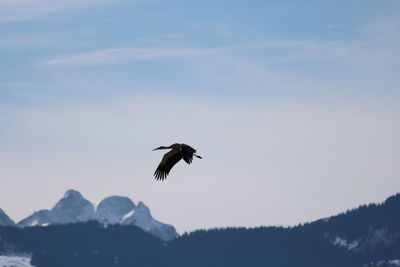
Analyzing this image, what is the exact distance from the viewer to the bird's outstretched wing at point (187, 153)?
150ft

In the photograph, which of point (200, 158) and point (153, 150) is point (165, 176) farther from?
point (200, 158)

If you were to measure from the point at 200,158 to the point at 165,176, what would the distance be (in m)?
7.78

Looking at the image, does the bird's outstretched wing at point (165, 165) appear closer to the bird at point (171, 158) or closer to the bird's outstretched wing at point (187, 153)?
the bird at point (171, 158)

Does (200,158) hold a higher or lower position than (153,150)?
lower

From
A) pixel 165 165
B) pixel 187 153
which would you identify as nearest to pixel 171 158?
pixel 165 165

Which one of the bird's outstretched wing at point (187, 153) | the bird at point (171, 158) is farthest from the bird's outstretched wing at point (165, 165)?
the bird's outstretched wing at point (187, 153)

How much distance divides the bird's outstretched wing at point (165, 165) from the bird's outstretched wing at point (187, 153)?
3.89 m

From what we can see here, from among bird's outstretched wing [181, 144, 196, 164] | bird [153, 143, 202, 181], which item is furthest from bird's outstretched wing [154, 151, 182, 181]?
bird's outstretched wing [181, 144, 196, 164]

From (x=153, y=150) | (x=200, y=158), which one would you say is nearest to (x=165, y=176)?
(x=153, y=150)

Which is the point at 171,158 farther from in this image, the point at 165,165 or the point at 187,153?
the point at 187,153

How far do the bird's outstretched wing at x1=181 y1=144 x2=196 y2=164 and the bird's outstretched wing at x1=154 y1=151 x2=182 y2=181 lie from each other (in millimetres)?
3890

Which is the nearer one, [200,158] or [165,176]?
[200,158]

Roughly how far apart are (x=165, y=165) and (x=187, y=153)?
20.2 feet

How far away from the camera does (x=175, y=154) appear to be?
50625 mm
